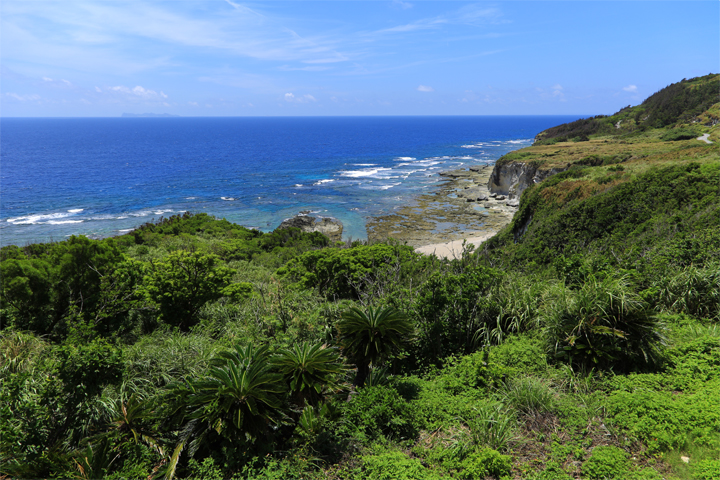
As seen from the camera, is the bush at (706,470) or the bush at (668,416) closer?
the bush at (706,470)

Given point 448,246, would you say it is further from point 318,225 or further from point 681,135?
point 681,135

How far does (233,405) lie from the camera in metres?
6.18

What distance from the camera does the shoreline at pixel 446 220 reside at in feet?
140

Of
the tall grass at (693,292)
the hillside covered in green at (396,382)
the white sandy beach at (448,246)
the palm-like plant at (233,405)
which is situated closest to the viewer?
the hillside covered in green at (396,382)

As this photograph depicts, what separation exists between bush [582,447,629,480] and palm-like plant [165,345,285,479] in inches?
182

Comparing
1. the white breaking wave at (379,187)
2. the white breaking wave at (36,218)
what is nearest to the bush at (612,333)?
the white breaking wave at (36,218)

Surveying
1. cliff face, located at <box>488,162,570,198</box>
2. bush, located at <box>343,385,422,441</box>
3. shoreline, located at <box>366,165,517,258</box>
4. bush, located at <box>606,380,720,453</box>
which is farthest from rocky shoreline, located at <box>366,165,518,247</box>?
bush, located at <box>606,380,720,453</box>

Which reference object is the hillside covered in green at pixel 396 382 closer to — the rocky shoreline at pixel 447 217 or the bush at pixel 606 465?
the bush at pixel 606 465

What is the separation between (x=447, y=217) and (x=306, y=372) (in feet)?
152

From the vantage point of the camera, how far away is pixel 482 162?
96.8m

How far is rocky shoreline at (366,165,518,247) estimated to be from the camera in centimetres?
4453

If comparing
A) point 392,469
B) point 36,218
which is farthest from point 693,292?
point 36,218

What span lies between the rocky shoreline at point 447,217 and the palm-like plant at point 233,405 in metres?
33.2

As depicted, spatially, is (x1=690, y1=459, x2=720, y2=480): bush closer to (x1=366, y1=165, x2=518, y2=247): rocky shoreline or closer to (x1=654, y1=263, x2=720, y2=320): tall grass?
(x1=654, y1=263, x2=720, y2=320): tall grass
